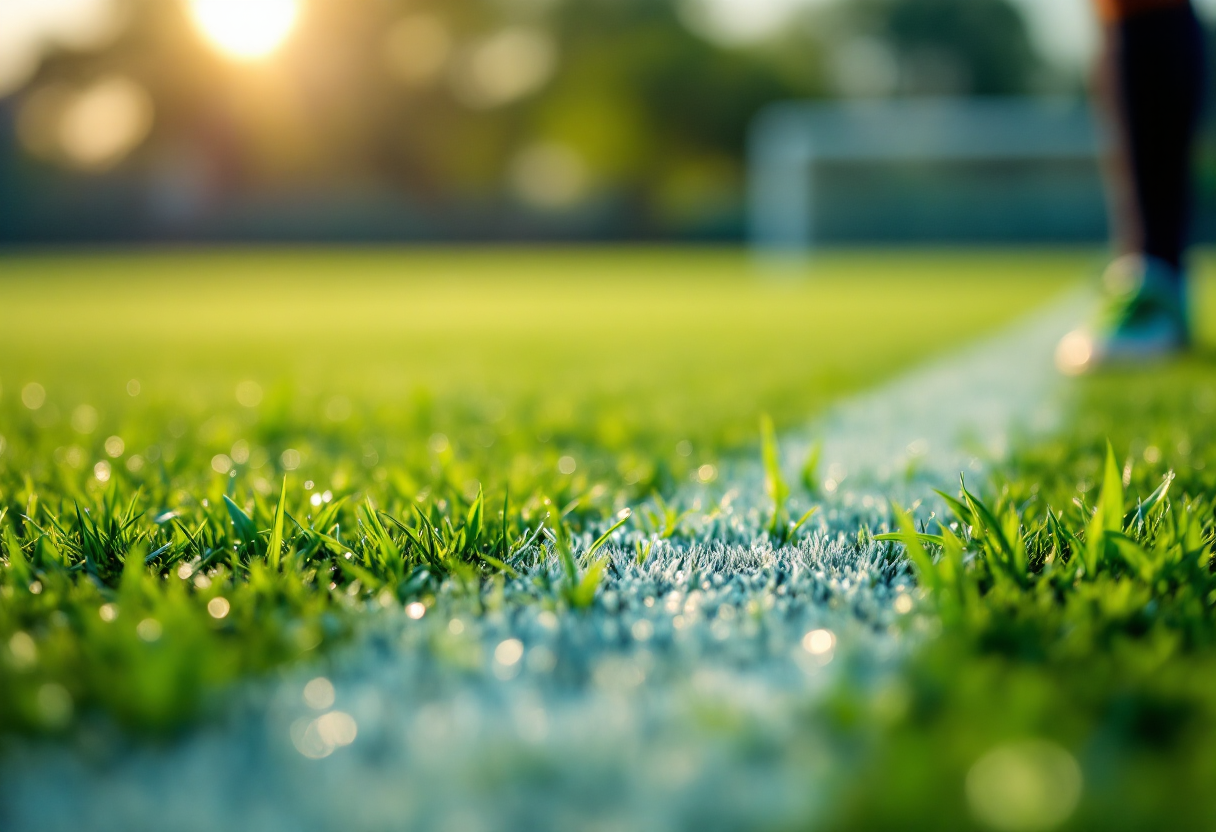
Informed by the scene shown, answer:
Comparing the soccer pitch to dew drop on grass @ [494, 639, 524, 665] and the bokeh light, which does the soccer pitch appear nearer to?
dew drop on grass @ [494, 639, 524, 665]

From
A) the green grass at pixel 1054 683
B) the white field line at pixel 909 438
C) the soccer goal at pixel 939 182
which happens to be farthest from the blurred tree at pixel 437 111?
the green grass at pixel 1054 683

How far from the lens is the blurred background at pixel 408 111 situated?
30609mm

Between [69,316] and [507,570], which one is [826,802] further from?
[69,316]

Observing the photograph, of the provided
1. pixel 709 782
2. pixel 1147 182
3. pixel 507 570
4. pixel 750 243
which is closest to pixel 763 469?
pixel 507 570

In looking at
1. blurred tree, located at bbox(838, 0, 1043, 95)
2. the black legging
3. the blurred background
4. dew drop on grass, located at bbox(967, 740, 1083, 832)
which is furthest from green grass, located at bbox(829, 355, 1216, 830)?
blurred tree, located at bbox(838, 0, 1043, 95)

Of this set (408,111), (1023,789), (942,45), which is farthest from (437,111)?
(1023,789)

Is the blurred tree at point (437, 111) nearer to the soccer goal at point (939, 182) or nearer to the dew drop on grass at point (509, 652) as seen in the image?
the soccer goal at point (939, 182)

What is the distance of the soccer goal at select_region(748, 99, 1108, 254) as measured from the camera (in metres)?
21.6

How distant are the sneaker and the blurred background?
1089 inches

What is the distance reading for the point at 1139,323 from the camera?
9.02 feet

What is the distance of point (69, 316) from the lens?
790 centimetres

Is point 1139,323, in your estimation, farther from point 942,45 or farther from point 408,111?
point 942,45

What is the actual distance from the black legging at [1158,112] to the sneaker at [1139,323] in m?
0.07

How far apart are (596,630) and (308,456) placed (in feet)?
3.70
